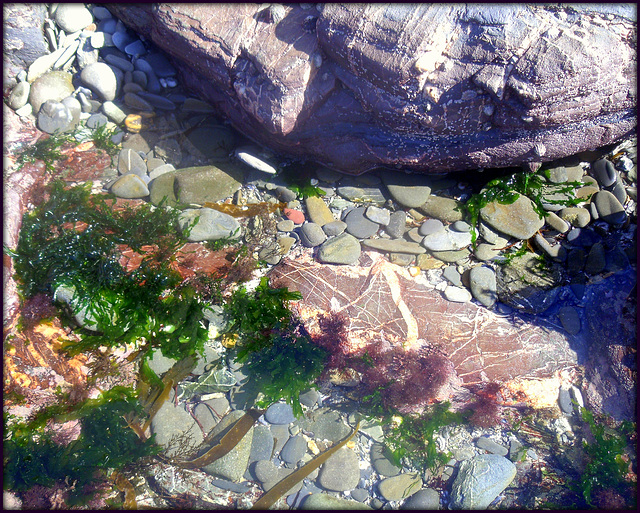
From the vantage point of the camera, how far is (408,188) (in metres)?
5.07

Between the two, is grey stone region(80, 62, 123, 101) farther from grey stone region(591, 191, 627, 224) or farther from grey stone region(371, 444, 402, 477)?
grey stone region(591, 191, 627, 224)

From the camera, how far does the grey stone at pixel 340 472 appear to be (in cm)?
408

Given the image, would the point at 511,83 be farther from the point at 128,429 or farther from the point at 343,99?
the point at 128,429

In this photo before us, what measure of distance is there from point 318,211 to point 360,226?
556mm

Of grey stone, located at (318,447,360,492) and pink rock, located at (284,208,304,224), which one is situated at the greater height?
pink rock, located at (284,208,304,224)

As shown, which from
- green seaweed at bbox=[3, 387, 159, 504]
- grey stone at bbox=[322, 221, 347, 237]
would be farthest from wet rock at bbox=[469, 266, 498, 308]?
green seaweed at bbox=[3, 387, 159, 504]

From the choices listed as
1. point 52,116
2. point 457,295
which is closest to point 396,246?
point 457,295

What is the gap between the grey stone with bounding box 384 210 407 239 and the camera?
16.4 ft

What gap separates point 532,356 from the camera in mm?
4457

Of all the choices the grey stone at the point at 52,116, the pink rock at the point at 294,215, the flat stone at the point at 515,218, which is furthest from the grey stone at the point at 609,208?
the grey stone at the point at 52,116

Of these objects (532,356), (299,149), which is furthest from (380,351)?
(299,149)

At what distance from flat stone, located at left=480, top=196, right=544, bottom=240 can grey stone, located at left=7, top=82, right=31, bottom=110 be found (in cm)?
595

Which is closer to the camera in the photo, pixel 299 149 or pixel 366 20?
pixel 366 20

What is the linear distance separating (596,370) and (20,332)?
238 inches
